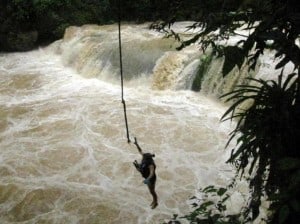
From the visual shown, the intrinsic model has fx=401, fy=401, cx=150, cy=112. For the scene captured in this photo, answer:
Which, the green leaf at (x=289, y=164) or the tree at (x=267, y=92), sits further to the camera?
the tree at (x=267, y=92)

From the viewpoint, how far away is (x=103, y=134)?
25.0 ft

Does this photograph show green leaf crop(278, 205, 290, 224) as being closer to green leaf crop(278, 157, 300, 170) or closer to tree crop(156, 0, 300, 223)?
green leaf crop(278, 157, 300, 170)

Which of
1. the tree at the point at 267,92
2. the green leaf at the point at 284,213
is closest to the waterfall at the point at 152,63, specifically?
the tree at the point at 267,92

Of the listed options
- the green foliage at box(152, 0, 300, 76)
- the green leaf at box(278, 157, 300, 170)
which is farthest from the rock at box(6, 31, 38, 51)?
the green leaf at box(278, 157, 300, 170)

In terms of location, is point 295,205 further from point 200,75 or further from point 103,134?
point 200,75

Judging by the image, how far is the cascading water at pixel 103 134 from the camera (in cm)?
560

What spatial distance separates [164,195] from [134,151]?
1396 mm

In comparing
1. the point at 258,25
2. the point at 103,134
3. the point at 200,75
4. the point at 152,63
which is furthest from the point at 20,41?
the point at 258,25

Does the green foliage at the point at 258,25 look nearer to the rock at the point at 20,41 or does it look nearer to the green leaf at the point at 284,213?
the green leaf at the point at 284,213

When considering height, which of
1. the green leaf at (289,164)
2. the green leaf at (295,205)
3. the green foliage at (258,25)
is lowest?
the green leaf at (295,205)

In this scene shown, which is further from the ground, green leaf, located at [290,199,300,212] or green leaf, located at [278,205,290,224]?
green leaf, located at [290,199,300,212]

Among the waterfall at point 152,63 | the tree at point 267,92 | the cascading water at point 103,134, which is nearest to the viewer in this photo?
the tree at point 267,92

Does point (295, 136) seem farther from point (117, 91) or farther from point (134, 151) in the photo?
point (117, 91)

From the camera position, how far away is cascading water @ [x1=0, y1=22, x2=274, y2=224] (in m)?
5.60
